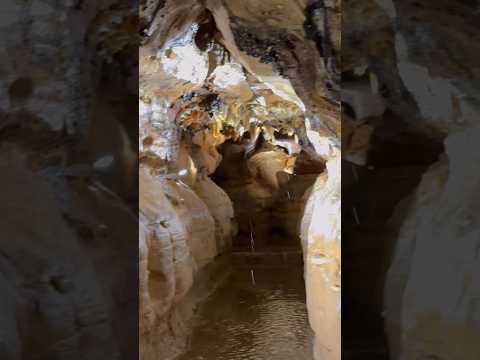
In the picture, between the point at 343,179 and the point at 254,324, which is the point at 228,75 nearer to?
the point at 254,324

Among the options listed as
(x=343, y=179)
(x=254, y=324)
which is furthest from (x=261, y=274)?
(x=343, y=179)

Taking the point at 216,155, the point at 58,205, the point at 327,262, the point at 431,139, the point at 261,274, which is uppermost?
the point at 216,155

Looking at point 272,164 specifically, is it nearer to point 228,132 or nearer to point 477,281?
point 228,132

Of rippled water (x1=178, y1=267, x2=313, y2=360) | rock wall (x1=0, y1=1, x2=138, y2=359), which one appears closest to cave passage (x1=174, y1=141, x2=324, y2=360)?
rippled water (x1=178, y1=267, x2=313, y2=360)

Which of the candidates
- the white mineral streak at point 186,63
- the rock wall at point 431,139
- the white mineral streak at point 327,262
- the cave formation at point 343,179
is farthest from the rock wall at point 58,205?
the white mineral streak at point 186,63

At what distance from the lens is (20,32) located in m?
1.83

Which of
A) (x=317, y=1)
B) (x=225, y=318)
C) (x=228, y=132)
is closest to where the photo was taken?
(x=317, y=1)

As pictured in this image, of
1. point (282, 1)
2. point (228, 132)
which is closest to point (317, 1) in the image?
point (282, 1)

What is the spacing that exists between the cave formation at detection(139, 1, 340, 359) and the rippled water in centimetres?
4

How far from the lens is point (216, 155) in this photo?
11.6 meters

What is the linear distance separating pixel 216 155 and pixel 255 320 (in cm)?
528

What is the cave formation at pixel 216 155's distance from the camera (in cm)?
364

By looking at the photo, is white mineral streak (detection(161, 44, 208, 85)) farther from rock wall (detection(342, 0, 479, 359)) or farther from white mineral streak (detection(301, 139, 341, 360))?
rock wall (detection(342, 0, 479, 359))

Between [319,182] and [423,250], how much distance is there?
395 centimetres
